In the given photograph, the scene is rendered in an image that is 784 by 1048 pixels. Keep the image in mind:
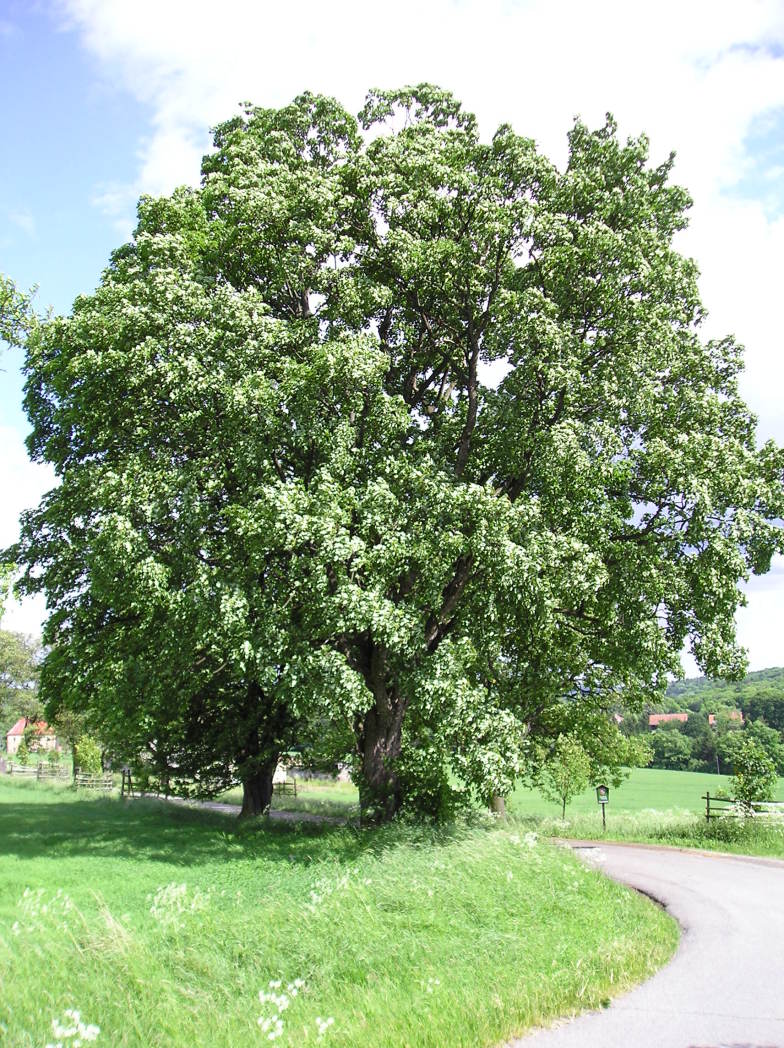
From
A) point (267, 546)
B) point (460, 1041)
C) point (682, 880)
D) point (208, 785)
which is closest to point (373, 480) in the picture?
point (267, 546)

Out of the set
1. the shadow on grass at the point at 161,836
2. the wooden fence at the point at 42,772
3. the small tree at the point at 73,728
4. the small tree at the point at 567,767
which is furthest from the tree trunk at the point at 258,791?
the wooden fence at the point at 42,772

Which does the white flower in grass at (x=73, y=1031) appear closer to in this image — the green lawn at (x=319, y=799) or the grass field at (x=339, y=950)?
the grass field at (x=339, y=950)

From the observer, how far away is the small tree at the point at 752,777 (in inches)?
826

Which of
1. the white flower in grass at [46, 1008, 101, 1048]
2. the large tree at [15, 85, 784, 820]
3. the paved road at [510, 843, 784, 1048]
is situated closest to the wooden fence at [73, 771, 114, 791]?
the large tree at [15, 85, 784, 820]

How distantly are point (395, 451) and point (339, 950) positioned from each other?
1074 cm

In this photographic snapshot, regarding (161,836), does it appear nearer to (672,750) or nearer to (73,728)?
(73,728)

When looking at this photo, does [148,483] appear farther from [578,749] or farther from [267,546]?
[578,749]

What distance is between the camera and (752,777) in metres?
21.1

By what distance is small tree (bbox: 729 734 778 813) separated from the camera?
20984 millimetres

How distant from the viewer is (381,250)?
17453mm

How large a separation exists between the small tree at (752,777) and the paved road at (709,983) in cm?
686

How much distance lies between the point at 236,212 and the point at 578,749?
68.0ft

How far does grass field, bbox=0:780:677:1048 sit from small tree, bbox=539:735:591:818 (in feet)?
43.1

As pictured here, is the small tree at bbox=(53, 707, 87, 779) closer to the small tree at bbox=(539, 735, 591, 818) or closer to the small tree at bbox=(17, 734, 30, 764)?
the small tree at bbox=(17, 734, 30, 764)
